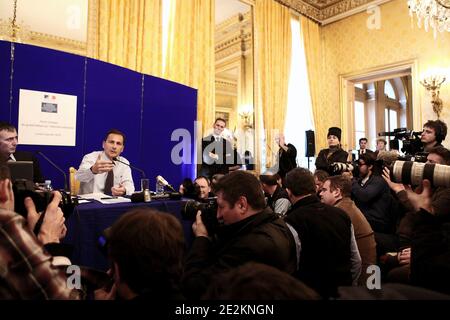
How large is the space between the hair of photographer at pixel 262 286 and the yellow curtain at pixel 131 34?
4.12 metres

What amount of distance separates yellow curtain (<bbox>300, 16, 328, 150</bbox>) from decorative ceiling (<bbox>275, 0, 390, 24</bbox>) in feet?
0.62

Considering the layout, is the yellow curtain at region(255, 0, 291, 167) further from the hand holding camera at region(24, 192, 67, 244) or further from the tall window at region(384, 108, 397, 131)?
the tall window at region(384, 108, 397, 131)

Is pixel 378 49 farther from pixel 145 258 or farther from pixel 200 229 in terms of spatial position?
pixel 145 258

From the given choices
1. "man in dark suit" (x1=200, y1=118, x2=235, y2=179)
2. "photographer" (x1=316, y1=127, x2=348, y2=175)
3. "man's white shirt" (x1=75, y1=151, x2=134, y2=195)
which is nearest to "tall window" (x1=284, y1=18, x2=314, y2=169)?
"photographer" (x1=316, y1=127, x2=348, y2=175)

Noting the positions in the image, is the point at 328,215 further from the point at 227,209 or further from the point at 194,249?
the point at 194,249

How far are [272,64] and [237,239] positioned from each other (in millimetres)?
5414

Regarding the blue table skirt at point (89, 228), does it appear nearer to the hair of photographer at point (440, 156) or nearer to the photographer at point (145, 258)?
the photographer at point (145, 258)

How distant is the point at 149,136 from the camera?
415 cm

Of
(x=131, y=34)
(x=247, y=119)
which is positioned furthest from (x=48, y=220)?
(x=247, y=119)

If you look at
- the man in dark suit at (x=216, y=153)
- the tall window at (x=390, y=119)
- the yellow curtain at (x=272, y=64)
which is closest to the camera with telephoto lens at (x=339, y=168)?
the man in dark suit at (x=216, y=153)

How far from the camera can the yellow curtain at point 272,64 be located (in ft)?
19.4

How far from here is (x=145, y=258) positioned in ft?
2.53

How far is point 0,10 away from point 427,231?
4.72 metres
